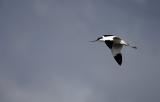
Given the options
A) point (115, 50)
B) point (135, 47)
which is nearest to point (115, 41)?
point (115, 50)

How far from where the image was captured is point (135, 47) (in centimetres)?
2847

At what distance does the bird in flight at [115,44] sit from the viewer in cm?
3016

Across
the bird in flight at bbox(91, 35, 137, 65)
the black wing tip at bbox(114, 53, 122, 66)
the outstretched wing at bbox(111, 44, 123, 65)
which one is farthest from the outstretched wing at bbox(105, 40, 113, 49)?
the black wing tip at bbox(114, 53, 122, 66)

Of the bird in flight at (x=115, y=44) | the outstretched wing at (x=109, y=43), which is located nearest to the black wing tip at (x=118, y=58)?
the bird in flight at (x=115, y=44)

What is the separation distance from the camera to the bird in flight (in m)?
30.2

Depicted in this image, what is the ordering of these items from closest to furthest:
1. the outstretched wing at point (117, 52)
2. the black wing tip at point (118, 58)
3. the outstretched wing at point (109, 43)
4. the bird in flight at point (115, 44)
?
the black wing tip at point (118, 58)
the outstretched wing at point (117, 52)
the bird in flight at point (115, 44)
the outstretched wing at point (109, 43)

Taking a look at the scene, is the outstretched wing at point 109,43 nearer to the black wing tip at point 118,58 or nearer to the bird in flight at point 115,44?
the bird in flight at point 115,44

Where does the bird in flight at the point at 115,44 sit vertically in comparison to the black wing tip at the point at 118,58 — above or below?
above

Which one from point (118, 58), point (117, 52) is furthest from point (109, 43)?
point (118, 58)

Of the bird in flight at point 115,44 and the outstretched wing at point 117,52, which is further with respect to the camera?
the bird in flight at point 115,44

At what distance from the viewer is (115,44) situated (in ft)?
102

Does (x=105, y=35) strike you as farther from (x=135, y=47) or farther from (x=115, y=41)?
(x=135, y=47)

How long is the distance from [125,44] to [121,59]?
1704mm

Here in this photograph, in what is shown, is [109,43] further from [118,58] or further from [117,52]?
[118,58]
